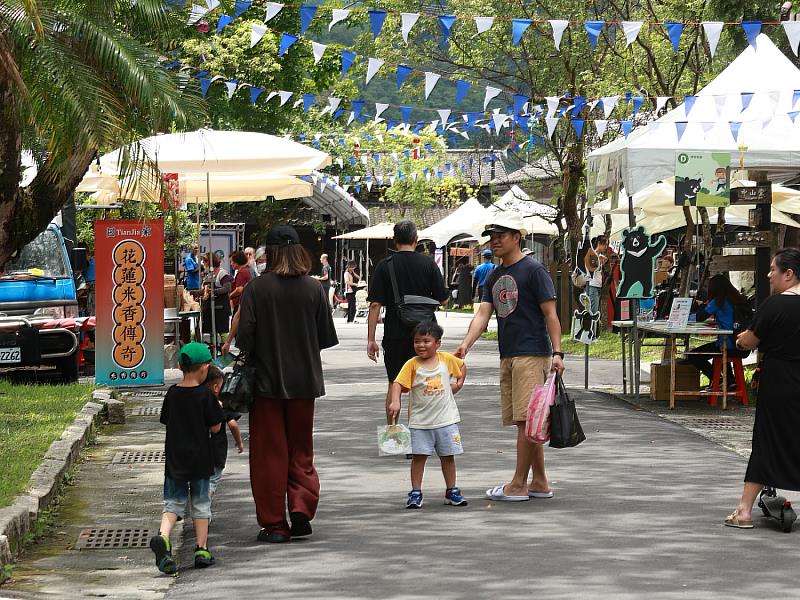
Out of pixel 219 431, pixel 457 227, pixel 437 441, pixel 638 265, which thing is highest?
pixel 457 227

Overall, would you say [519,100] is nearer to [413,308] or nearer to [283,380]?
[413,308]

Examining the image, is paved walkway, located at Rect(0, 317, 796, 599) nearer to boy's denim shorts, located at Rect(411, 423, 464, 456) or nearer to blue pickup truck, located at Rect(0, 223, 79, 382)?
boy's denim shorts, located at Rect(411, 423, 464, 456)

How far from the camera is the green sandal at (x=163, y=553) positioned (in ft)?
22.1

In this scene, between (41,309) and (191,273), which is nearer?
(41,309)

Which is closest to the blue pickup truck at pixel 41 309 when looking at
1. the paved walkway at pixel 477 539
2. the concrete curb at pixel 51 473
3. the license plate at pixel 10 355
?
the license plate at pixel 10 355

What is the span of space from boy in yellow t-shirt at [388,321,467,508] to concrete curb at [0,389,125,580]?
224 cm

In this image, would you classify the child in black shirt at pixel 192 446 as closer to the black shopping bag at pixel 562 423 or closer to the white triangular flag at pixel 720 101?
the black shopping bag at pixel 562 423

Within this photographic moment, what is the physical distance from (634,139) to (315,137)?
1833cm

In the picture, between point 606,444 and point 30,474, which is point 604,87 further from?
point 30,474

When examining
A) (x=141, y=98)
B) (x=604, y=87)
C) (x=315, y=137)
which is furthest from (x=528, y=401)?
(x=315, y=137)

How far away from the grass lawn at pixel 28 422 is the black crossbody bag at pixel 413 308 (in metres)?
2.85

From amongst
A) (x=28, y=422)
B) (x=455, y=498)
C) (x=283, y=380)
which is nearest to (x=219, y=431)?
(x=283, y=380)

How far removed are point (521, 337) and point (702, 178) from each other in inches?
259

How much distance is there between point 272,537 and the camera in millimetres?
→ 7566
